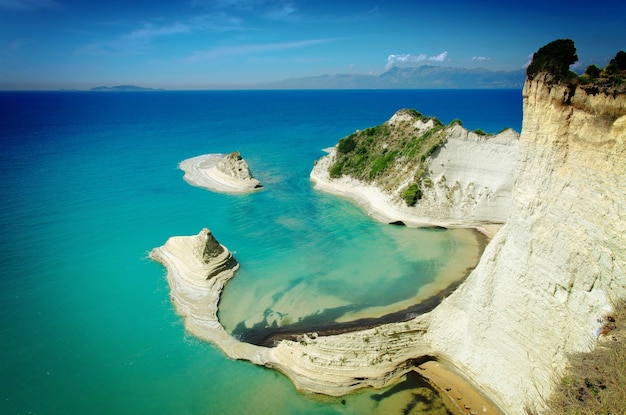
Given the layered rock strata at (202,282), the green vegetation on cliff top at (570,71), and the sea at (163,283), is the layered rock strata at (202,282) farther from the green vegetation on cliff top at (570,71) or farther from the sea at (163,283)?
the green vegetation on cliff top at (570,71)

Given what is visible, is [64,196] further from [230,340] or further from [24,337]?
[230,340]

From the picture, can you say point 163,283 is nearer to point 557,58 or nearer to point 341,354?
point 341,354

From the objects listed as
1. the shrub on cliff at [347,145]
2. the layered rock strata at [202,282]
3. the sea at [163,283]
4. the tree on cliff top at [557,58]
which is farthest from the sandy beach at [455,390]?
the shrub on cliff at [347,145]

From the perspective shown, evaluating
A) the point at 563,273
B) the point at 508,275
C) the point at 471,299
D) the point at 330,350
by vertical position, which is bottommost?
the point at 330,350

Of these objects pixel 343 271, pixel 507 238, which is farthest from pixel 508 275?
pixel 343 271

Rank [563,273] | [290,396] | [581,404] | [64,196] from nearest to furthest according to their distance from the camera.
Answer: [581,404] < [563,273] < [290,396] < [64,196]

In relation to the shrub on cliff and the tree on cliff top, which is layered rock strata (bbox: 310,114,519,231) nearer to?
the shrub on cliff

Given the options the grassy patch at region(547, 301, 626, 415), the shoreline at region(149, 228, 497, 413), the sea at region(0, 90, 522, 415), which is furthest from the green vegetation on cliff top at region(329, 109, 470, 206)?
the grassy patch at region(547, 301, 626, 415)
